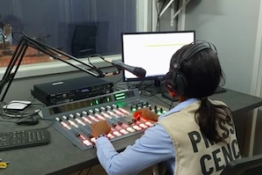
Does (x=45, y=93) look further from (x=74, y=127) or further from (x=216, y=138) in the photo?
(x=216, y=138)

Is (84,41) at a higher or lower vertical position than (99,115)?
higher

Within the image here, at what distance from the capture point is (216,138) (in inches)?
40.8

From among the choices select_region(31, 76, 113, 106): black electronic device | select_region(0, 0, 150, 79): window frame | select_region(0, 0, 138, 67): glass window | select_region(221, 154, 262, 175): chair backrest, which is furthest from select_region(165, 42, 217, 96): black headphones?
select_region(0, 0, 138, 67): glass window

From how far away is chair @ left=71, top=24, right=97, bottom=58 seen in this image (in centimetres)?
229

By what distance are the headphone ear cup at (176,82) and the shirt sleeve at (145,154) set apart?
0.15 metres

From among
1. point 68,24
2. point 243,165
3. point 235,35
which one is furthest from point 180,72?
point 68,24

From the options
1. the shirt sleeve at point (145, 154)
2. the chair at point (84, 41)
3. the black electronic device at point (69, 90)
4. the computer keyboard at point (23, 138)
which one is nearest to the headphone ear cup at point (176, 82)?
the shirt sleeve at point (145, 154)

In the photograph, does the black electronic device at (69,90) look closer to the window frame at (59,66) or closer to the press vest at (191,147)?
the window frame at (59,66)

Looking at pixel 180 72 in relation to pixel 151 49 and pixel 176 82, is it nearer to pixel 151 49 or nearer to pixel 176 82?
pixel 176 82

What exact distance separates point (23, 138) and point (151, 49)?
1.06m

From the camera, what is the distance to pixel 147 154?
102cm

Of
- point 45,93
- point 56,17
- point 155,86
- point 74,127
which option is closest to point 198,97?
point 74,127

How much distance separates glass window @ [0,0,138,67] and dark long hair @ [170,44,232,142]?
51.0 inches

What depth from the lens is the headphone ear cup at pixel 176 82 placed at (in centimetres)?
104
